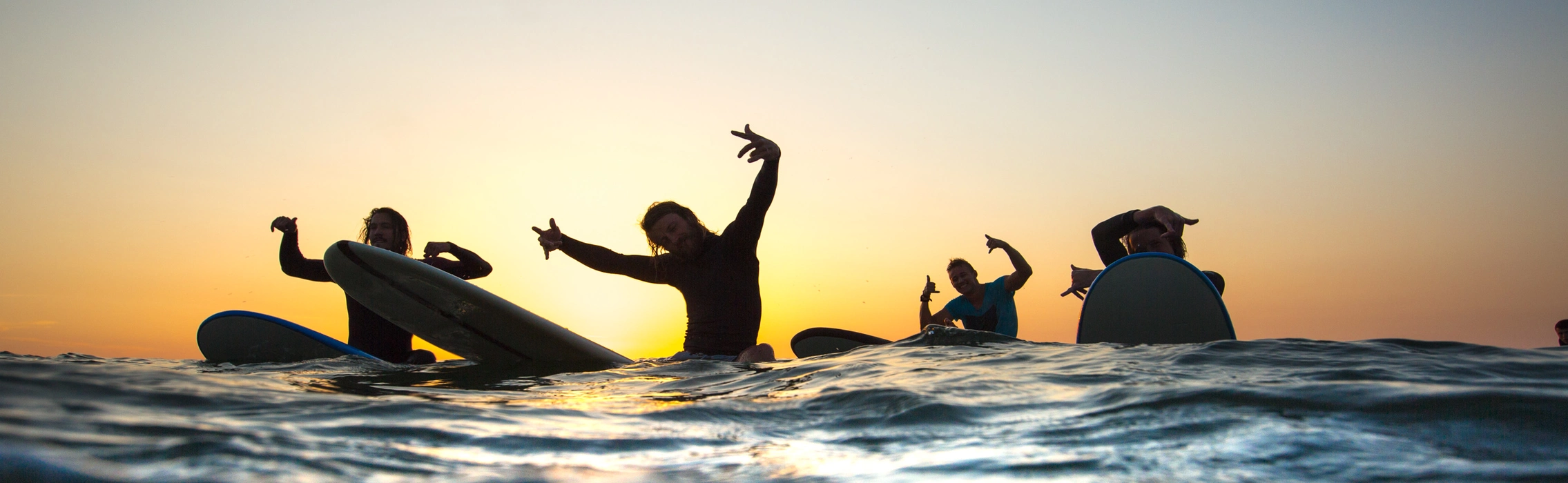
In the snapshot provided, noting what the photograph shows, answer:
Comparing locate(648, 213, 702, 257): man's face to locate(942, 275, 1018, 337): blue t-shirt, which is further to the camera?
locate(942, 275, 1018, 337): blue t-shirt

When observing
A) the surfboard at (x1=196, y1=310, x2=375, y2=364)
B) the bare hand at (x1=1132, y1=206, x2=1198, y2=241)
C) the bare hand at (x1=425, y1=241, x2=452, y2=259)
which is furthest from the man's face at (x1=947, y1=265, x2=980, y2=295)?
the surfboard at (x1=196, y1=310, x2=375, y2=364)

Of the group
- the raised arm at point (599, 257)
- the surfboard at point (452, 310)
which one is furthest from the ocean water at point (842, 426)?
the raised arm at point (599, 257)

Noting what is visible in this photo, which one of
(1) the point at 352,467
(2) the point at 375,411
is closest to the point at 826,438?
(1) the point at 352,467

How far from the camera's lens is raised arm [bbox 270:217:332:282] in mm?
5703

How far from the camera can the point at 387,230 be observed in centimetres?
571

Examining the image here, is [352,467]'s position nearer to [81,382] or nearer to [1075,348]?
[81,382]

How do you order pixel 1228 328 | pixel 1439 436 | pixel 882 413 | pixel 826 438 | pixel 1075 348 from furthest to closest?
pixel 1228 328 → pixel 1075 348 → pixel 882 413 → pixel 826 438 → pixel 1439 436

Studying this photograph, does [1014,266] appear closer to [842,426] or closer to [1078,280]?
[1078,280]

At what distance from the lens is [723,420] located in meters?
2.16

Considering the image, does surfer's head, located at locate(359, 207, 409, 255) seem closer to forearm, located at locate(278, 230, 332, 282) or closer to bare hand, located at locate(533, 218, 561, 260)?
forearm, located at locate(278, 230, 332, 282)

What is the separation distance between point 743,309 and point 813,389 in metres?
2.05

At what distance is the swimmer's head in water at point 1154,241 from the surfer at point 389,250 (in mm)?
4739

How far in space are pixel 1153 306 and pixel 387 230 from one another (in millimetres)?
5271

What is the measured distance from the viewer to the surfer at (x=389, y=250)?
18.1ft
